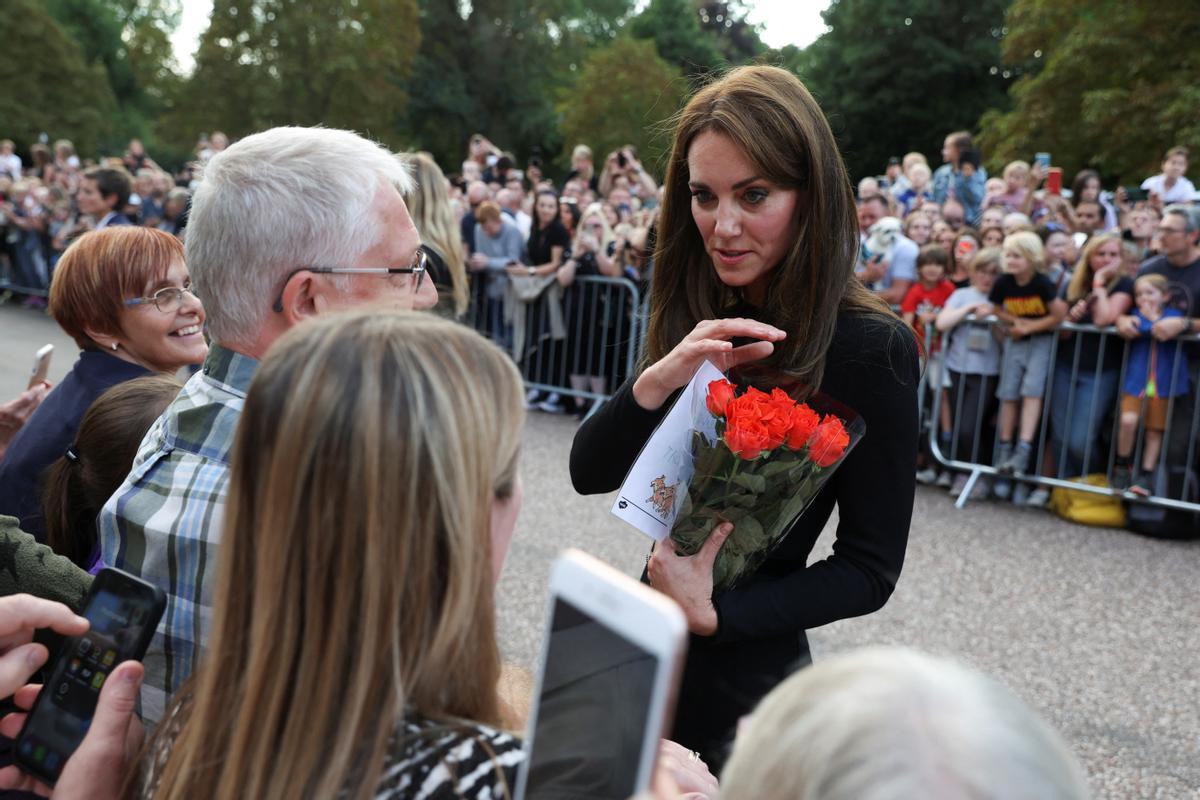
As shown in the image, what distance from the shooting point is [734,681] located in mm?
2045

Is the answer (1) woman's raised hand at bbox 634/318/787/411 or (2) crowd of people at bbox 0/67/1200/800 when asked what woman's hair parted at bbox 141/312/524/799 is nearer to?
(2) crowd of people at bbox 0/67/1200/800

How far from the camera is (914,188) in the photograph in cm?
1253

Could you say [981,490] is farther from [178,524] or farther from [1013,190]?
[178,524]

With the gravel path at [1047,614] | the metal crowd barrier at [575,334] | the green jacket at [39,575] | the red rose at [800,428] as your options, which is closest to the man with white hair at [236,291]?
the green jacket at [39,575]

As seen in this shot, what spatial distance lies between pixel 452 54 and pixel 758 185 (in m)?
48.3

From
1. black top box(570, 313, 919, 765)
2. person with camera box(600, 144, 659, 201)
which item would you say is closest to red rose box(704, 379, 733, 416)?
black top box(570, 313, 919, 765)

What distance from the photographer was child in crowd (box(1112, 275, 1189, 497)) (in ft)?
22.7

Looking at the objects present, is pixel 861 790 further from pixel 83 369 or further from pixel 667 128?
pixel 83 369

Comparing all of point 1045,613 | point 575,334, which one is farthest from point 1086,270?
point 575,334

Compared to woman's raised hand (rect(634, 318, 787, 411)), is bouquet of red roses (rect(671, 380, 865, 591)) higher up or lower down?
lower down

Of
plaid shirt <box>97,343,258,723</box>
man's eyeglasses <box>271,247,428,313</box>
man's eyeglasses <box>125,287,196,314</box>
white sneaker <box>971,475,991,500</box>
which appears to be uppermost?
man's eyeglasses <box>271,247,428,313</box>

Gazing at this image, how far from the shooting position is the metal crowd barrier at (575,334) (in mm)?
9617

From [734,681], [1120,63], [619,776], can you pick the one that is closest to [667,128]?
[734,681]

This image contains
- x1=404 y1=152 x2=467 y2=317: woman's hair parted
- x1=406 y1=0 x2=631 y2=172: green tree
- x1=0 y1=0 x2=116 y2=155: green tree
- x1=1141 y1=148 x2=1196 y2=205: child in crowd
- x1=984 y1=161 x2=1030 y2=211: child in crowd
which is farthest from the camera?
x1=406 y1=0 x2=631 y2=172: green tree
